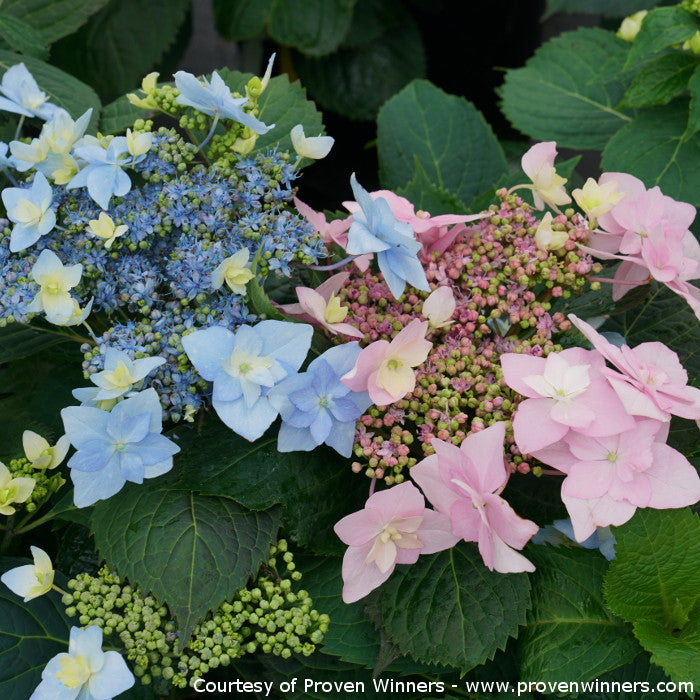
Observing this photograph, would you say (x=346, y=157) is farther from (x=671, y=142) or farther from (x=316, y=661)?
(x=316, y=661)

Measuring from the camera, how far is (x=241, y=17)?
166cm

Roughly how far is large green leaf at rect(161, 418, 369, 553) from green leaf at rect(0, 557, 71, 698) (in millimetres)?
190

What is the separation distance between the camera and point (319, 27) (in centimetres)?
159

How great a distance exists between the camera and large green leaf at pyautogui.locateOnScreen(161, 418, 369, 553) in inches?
25.0

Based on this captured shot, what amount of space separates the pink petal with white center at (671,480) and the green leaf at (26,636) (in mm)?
504

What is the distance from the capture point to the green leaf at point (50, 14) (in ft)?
3.49

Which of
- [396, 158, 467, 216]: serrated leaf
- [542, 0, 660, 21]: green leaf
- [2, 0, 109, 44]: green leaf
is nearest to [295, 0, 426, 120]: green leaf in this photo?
[542, 0, 660, 21]: green leaf

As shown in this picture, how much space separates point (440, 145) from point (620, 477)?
1.86 feet

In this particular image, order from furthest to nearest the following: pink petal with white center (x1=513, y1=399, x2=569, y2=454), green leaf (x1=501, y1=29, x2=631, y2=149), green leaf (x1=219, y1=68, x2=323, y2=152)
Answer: green leaf (x1=501, y1=29, x2=631, y2=149) → green leaf (x1=219, y1=68, x2=323, y2=152) → pink petal with white center (x1=513, y1=399, x2=569, y2=454)

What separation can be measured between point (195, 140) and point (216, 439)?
0.25 metres

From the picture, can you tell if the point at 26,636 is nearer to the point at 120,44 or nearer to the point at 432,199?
the point at 432,199

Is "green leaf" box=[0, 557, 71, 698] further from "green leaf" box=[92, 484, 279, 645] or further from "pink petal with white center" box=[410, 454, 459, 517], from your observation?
"pink petal with white center" box=[410, 454, 459, 517]

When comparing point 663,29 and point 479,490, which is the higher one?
point 663,29

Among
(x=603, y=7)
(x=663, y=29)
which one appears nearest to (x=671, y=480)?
(x=663, y=29)
